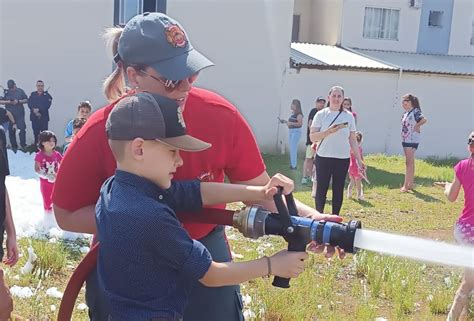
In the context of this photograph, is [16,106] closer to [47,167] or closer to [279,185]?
[47,167]

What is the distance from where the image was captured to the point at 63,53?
1339cm

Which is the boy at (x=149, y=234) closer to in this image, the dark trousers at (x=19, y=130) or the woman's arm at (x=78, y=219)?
Answer: the woman's arm at (x=78, y=219)

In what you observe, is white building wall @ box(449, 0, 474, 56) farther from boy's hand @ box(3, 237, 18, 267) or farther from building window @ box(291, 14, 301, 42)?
boy's hand @ box(3, 237, 18, 267)

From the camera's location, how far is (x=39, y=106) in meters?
12.9

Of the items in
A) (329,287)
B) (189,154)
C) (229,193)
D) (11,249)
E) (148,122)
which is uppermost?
(148,122)

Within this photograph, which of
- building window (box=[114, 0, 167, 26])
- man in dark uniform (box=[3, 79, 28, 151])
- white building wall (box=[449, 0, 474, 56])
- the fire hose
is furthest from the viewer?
white building wall (box=[449, 0, 474, 56])

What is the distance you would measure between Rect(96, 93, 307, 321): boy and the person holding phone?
5870 mm

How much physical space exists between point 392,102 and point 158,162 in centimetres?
1735

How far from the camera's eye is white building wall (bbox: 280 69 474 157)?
16.8m

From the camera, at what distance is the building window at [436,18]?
23.3m

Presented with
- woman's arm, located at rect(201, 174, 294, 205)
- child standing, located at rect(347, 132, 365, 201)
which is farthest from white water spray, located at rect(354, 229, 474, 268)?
child standing, located at rect(347, 132, 365, 201)

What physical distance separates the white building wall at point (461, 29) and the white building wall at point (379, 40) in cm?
185

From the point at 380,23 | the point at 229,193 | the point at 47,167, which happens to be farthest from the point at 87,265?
the point at 380,23

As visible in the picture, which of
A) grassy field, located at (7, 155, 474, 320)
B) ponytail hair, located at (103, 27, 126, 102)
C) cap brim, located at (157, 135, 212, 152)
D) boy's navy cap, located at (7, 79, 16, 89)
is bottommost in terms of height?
grassy field, located at (7, 155, 474, 320)
